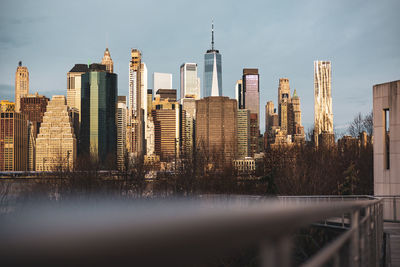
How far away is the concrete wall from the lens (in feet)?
67.9

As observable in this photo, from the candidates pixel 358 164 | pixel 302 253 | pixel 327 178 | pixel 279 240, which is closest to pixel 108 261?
pixel 279 240

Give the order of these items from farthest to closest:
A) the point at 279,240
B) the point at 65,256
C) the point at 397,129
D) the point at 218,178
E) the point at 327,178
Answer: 1. the point at 218,178
2. the point at 327,178
3. the point at 397,129
4. the point at 279,240
5. the point at 65,256

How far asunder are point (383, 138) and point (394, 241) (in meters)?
9.66

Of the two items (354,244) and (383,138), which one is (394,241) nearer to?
(383,138)

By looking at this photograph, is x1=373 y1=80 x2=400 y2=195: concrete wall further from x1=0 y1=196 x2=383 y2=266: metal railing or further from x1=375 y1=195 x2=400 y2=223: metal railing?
x1=0 y1=196 x2=383 y2=266: metal railing

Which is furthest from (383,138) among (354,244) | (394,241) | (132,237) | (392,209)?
(132,237)

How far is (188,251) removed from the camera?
0.95 metres

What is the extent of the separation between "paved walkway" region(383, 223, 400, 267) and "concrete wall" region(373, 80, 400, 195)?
15.0 feet

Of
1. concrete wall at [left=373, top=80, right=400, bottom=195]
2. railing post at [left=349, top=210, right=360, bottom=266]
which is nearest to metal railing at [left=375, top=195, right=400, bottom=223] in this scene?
concrete wall at [left=373, top=80, right=400, bottom=195]

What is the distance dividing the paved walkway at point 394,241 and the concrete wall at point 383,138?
15.0 feet

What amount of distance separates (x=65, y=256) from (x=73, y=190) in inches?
2610

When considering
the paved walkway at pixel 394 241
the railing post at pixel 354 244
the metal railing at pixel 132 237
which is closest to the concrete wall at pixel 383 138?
the paved walkway at pixel 394 241

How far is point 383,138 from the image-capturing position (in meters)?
21.5

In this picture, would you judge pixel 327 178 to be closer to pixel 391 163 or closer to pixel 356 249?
pixel 391 163
